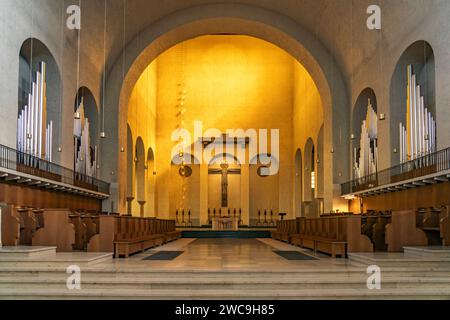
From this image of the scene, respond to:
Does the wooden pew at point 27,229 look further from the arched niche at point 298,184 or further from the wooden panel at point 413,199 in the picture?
the arched niche at point 298,184

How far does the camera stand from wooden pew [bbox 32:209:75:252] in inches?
410

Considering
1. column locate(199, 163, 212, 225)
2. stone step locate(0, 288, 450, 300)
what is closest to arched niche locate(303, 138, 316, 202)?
column locate(199, 163, 212, 225)

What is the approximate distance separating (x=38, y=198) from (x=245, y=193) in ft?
48.0

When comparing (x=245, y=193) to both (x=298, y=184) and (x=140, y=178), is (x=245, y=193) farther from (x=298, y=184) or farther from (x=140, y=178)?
(x=140, y=178)

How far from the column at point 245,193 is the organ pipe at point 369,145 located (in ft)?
32.0

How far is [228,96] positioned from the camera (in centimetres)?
2834

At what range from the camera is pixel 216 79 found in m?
28.4

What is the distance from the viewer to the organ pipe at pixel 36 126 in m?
13.2

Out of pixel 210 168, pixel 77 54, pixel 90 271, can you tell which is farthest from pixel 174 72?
pixel 90 271

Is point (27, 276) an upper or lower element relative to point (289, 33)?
lower

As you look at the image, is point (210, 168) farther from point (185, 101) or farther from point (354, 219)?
point (354, 219)
